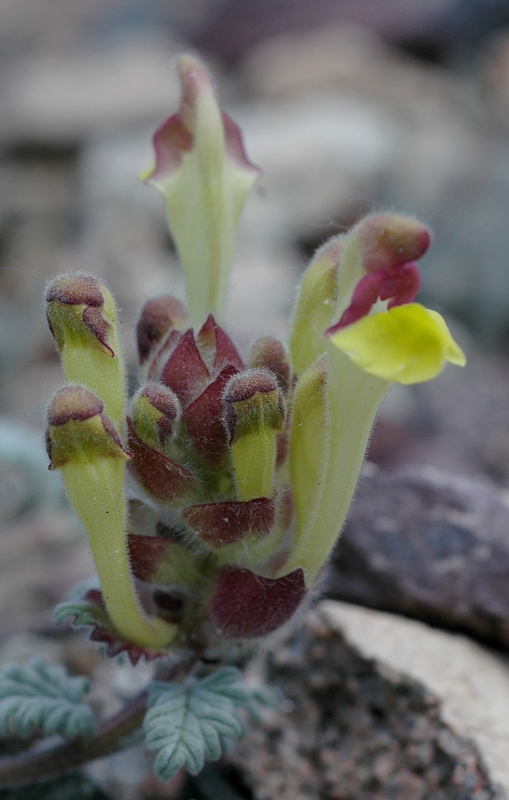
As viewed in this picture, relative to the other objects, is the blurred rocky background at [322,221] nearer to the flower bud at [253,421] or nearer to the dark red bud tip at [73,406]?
the dark red bud tip at [73,406]

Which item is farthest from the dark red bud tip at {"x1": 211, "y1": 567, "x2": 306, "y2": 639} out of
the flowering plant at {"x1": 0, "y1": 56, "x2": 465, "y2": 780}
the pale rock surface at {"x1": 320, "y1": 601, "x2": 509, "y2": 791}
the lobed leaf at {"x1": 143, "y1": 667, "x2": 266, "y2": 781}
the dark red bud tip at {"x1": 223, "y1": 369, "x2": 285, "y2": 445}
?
the pale rock surface at {"x1": 320, "y1": 601, "x2": 509, "y2": 791}

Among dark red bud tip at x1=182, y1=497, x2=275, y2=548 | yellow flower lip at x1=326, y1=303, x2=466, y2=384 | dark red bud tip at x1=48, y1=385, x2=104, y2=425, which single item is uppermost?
yellow flower lip at x1=326, y1=303, x2=466, y2=384

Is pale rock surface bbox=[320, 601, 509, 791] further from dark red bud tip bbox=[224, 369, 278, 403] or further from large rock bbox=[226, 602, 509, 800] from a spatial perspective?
dark red bud tip bbox=[224, 369, 278, 403]

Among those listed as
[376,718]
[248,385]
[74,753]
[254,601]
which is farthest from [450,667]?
[248,385]

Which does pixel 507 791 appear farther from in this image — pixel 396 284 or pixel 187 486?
pixel 396 284

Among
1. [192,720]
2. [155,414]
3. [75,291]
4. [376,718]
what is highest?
[75,291]

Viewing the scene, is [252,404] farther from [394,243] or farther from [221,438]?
[394,243]
